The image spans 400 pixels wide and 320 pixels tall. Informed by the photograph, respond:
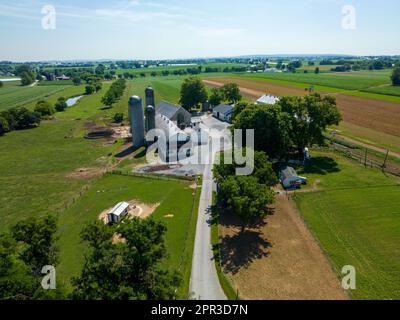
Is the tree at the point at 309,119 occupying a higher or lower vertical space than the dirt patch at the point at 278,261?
higher

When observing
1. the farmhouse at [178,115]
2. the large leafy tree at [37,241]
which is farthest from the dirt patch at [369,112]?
the large leafy tree at [37,241]

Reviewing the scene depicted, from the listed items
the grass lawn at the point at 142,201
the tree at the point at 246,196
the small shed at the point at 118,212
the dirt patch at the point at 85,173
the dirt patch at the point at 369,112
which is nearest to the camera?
the grass lawn at the point at 142,201

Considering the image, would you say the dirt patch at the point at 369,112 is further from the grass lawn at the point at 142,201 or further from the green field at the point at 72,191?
the green field at the point at 72,191

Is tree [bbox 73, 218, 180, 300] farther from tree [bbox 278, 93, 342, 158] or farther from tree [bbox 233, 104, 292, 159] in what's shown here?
tree [bbox 278, 93, 342, 158]

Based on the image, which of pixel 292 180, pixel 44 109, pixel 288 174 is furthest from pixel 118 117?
pixel 292 180

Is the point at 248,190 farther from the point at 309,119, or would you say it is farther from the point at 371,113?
the point at 371,113

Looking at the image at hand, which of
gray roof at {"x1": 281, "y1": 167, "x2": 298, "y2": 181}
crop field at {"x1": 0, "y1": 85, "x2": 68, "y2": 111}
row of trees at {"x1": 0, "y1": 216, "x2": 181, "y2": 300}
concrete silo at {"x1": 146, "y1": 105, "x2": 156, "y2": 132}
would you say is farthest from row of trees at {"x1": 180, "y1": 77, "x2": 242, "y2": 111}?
row of trees at {"x1": 0, "y1": 216, "x2": 181, "y2": 300}
